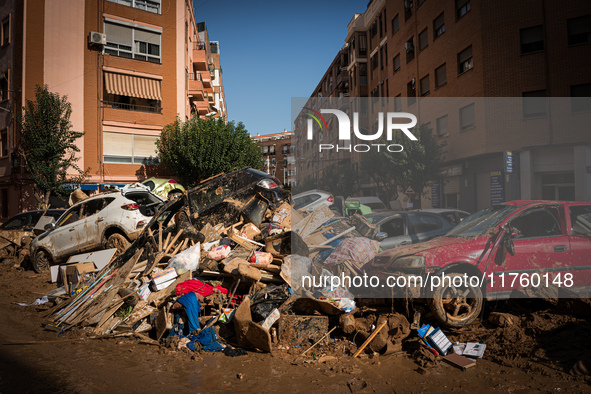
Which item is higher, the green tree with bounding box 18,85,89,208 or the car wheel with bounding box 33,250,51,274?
the green tree with bounding box 18,85,89,208

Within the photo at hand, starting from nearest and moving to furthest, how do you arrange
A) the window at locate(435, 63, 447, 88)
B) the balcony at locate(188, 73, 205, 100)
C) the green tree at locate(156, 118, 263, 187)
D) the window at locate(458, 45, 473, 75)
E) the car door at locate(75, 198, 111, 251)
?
the window at locate(458, 45, 473, 75) < the window at locate(435, 63, 447, 88) < the car door at locate(75, 198, 111, 251) < the green tree at locate(156, 118, 263, 187) < the balcony at locate(188, 73, 205, 100)

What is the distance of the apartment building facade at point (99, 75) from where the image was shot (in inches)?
821

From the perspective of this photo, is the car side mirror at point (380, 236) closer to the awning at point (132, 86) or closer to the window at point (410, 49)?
the window at point (410, 49)

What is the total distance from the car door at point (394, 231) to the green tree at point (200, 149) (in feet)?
56.0

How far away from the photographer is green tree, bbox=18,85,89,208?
62.3 feet

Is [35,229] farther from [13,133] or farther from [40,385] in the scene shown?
[13,133]

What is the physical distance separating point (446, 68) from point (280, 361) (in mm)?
6798

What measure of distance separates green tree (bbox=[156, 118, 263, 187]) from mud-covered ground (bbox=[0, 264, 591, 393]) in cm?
1667

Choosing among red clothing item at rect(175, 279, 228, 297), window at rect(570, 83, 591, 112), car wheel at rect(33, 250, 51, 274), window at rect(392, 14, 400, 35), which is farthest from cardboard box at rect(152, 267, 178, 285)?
window at rect(392, 14, 400, 35)

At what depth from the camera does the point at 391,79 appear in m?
9.12

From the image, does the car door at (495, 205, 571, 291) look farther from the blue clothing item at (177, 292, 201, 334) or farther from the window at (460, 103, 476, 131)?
the blue clothing item at (177, 292, 201, 334)

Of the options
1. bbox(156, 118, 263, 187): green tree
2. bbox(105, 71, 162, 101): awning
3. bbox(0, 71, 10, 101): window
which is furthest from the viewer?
bbox(105, 71, 162, 101): awning

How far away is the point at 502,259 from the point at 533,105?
2.72 m

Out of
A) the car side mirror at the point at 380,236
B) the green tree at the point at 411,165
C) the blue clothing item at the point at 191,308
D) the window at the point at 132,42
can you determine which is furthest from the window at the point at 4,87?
the car side mirror at the point at 380,236
